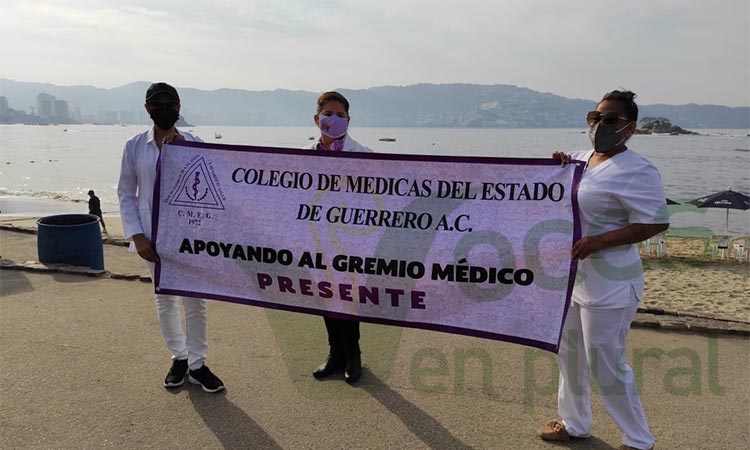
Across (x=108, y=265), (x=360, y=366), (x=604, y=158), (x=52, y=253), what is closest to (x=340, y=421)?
(x=360, y=366)

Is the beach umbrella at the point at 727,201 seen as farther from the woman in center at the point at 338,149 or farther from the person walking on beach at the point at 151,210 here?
the person walking on beach at the point at 151,210

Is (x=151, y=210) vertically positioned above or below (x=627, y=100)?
below

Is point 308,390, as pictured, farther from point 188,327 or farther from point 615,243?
point 615,243

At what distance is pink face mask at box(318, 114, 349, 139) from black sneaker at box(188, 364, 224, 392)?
2.07 m

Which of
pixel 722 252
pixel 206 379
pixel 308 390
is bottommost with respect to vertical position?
pixel 722 252

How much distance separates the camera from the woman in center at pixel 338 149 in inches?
157

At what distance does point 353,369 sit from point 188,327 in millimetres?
1339

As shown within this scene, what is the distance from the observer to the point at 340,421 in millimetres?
3574

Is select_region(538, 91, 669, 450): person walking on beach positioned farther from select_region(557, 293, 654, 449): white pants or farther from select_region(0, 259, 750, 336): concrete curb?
select_region(0, 259, 750, 336): concrete curb

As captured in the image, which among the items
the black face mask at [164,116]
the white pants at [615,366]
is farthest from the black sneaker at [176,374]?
the white pants at [615,366]

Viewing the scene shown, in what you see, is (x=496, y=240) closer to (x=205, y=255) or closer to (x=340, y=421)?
(x=340, y=421)

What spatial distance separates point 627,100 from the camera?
2980 millimetres

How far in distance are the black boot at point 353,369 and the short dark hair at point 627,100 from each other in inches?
106

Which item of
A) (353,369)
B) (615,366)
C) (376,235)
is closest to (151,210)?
(376,235)
